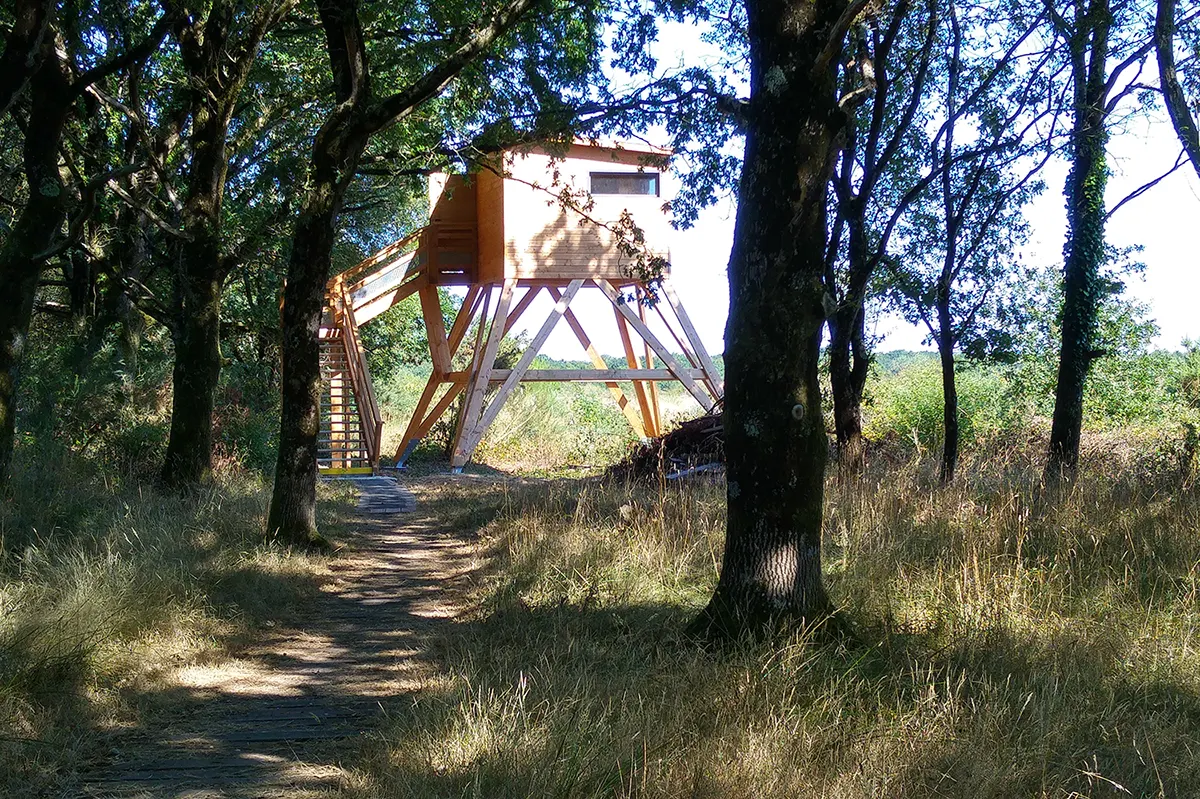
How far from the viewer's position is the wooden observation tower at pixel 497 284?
23.7 meters

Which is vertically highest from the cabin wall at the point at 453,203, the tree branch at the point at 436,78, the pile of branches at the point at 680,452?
the cabin wall at the point at 453,203

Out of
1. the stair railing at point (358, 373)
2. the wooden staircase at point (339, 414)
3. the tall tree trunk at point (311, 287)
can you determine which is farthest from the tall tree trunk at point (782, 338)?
the wooden staircase at point (339, 414)

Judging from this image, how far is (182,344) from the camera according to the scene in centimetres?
1398

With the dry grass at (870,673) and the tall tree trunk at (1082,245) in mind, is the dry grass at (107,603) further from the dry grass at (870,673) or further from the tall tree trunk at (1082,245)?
the tall tree trunk at (1082,245)

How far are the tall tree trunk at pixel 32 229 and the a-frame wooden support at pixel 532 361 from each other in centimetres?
1271

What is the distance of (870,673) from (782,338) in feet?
6.59

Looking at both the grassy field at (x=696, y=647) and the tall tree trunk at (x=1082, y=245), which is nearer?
the grassy field at (x=696, y=647)

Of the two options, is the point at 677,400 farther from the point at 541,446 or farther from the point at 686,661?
the point at 686,661

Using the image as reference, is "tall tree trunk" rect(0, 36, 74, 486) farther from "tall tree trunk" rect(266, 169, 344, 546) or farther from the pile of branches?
the pile of branches

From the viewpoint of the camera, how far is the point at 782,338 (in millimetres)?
6066

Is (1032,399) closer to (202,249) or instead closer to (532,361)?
(532,361)

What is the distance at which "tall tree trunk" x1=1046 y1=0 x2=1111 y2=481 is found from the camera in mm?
12141

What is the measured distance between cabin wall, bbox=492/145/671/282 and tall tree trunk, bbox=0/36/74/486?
12694 millimetres

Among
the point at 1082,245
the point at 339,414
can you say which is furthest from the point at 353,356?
the point at 1082,245
